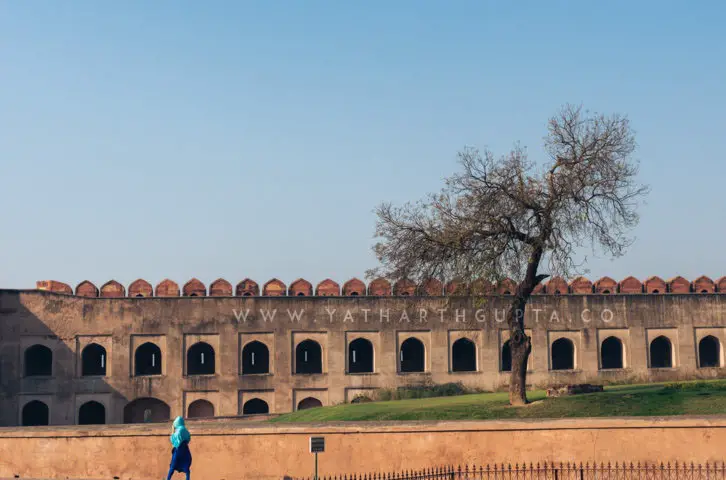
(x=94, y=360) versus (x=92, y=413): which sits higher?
(x=94, y=360)

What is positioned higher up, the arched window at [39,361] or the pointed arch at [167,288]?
the pointed arch at [167,288]

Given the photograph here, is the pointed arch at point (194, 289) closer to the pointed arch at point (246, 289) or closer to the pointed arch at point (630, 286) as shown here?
the pointed arch at point (246, 289)

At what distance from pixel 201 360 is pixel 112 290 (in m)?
4.27

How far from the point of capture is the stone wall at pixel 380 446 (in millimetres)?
16047

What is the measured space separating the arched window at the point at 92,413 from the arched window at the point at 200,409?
318cm

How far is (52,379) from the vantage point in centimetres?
3381

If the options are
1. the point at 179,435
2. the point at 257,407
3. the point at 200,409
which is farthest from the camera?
the point at 257,407

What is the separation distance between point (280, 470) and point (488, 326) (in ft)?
62.2

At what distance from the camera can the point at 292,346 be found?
34.6m

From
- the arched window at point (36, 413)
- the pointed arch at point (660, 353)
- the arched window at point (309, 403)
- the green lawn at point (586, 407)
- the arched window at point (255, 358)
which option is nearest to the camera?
the green lawn at point (586, 407)

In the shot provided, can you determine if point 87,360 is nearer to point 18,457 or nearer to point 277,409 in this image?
point 277,409

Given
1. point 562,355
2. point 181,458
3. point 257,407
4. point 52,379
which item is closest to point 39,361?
point 52,379

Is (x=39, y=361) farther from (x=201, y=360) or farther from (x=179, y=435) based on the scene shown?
(x=179, y=435)

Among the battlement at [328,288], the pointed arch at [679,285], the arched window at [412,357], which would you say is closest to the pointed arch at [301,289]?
the battlement at [328,288]
